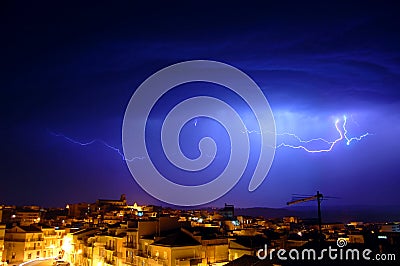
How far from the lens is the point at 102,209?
125 m

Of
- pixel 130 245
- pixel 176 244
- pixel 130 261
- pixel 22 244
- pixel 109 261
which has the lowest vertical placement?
pixel 22 244

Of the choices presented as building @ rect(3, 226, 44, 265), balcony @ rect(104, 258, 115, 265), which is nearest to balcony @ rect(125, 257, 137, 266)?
balcony @ rect(104, 258, 115, 265)

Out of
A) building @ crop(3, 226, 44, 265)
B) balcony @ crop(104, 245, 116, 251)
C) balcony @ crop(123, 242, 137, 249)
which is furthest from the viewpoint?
building @ crop(3, 226, 44, 265)

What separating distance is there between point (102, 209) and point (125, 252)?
304 feet

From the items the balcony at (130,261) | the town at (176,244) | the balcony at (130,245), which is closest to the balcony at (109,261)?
the town at (176,244)

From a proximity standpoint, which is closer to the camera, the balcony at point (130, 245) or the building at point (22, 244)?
the balcony at point (130, 245)

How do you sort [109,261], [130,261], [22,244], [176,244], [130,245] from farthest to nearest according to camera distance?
1. [22,244]
2. [109,261]
3. [130,245]
4. [130,261]
5. [176,244]

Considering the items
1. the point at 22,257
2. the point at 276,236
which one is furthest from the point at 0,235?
the point at 276,236

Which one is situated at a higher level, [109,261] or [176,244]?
[176,244]

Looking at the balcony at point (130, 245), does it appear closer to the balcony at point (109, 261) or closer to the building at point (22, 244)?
the balcony at point (109, 261)

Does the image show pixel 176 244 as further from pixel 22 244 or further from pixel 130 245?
pixel 22 244

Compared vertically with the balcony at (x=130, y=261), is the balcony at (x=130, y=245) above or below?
above

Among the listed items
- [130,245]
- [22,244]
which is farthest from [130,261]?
[22,244]

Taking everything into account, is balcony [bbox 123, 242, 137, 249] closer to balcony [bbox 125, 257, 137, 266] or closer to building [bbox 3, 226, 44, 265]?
balcony [bbox 125, 257, 137, 266]
